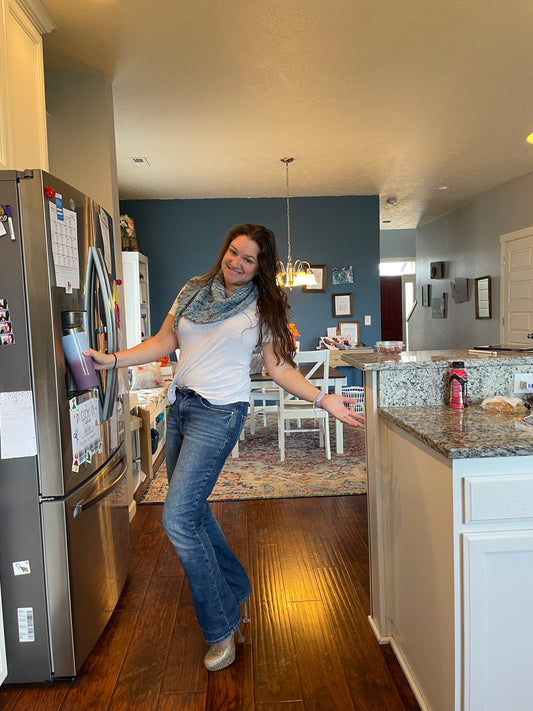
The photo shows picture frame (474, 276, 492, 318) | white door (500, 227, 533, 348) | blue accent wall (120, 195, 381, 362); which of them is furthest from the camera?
picture frame (474, 276, 492, 318)

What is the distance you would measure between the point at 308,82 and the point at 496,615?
2954mm

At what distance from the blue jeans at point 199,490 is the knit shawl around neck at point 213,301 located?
258 mm

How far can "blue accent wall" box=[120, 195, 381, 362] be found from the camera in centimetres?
610

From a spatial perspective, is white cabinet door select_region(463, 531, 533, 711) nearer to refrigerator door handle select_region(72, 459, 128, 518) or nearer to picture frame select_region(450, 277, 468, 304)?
refrigerator door handle select_region(72, 459, 128, 518)

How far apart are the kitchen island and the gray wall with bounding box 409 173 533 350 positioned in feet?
16.5

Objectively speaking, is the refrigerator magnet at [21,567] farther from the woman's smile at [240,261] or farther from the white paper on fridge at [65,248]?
the woman's smile at [240,261]

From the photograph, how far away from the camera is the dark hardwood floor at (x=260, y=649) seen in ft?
5.17

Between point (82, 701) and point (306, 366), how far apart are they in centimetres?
347

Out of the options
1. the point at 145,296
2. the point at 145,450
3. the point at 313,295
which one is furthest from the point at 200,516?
the point at 313,295

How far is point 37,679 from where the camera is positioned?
1663mm

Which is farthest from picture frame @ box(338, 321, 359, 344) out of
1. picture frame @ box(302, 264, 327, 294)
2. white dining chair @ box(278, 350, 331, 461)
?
white dining chair @ box(278, 350, 331, 461)

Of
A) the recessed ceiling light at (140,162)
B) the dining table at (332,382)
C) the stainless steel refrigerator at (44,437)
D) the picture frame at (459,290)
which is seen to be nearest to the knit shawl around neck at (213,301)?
the stainless steel refrigerator at (44,437)

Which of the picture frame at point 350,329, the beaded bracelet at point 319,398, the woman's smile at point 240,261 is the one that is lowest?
the beaded bracelet at point 319,398

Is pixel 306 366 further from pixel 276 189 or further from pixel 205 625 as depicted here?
pixel 205 625
